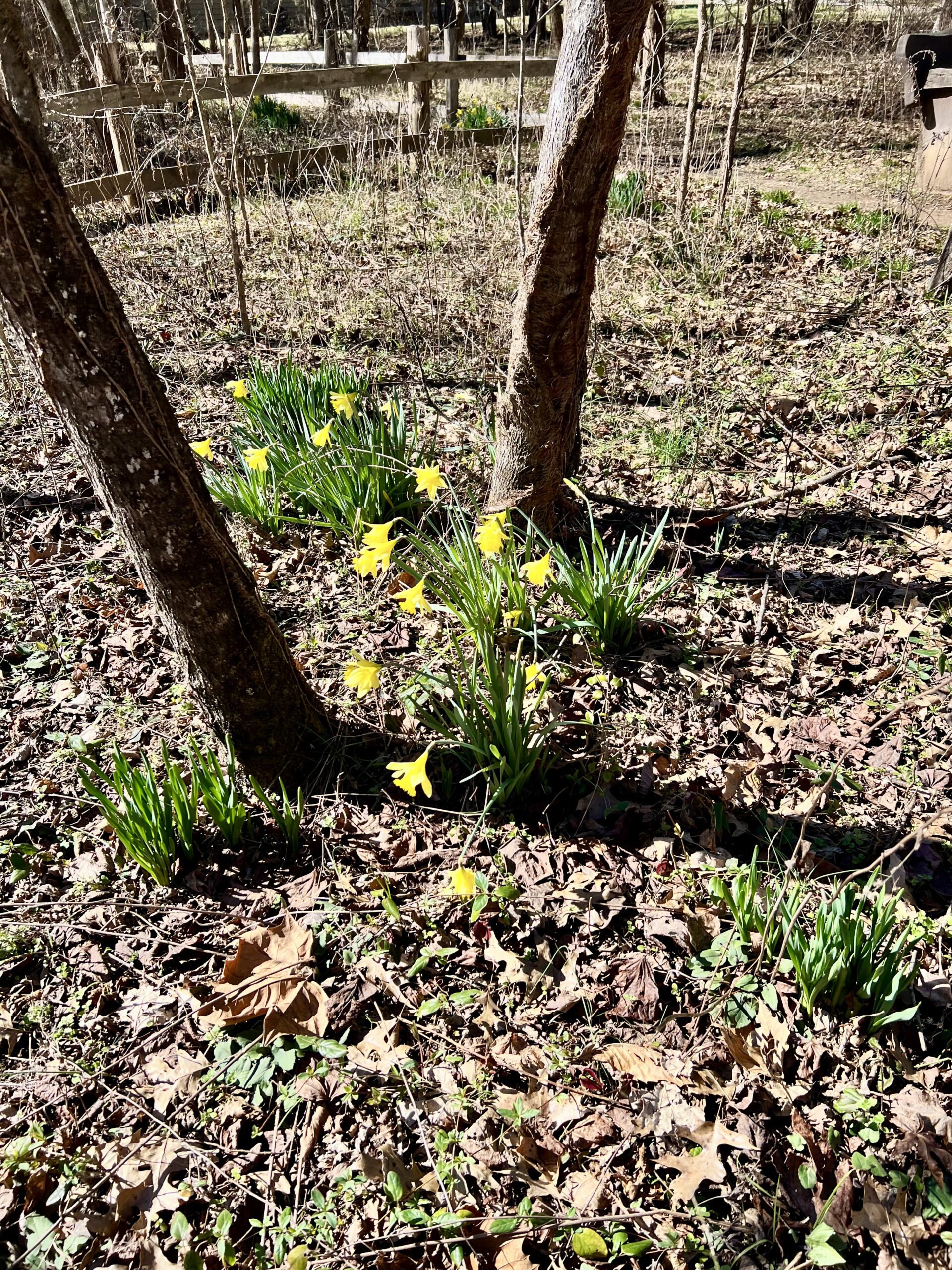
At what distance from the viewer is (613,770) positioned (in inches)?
108

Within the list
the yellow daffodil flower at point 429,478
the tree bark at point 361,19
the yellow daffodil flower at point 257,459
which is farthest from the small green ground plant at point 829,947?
the tree bark at point 361,19

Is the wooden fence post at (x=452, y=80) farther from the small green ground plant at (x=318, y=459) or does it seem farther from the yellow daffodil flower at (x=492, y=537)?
the yellow daffodil flower at (x=492, y=537)

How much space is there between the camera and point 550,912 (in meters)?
2.37

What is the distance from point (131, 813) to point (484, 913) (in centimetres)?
107

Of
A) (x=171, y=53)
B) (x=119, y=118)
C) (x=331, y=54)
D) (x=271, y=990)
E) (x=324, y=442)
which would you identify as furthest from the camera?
(x=171, y=53)

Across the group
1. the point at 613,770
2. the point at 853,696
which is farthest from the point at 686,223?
the point at 613,770

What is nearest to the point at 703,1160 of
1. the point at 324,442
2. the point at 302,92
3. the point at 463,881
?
the point at 463,881

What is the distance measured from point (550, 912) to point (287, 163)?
863 centimetres

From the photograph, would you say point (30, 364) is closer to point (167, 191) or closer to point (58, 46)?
point (167, 191)

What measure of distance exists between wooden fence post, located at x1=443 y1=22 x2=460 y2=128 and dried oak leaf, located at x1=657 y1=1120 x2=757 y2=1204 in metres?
10.7

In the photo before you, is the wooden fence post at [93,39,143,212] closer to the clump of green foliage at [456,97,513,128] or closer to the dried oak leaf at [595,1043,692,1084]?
the clump of green foliage at [456,97,513,128]

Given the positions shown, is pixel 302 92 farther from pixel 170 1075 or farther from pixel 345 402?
pixel 170 1075

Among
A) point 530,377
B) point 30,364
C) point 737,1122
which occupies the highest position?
point 30,364

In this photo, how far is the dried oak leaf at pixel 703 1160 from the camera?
1.78m
